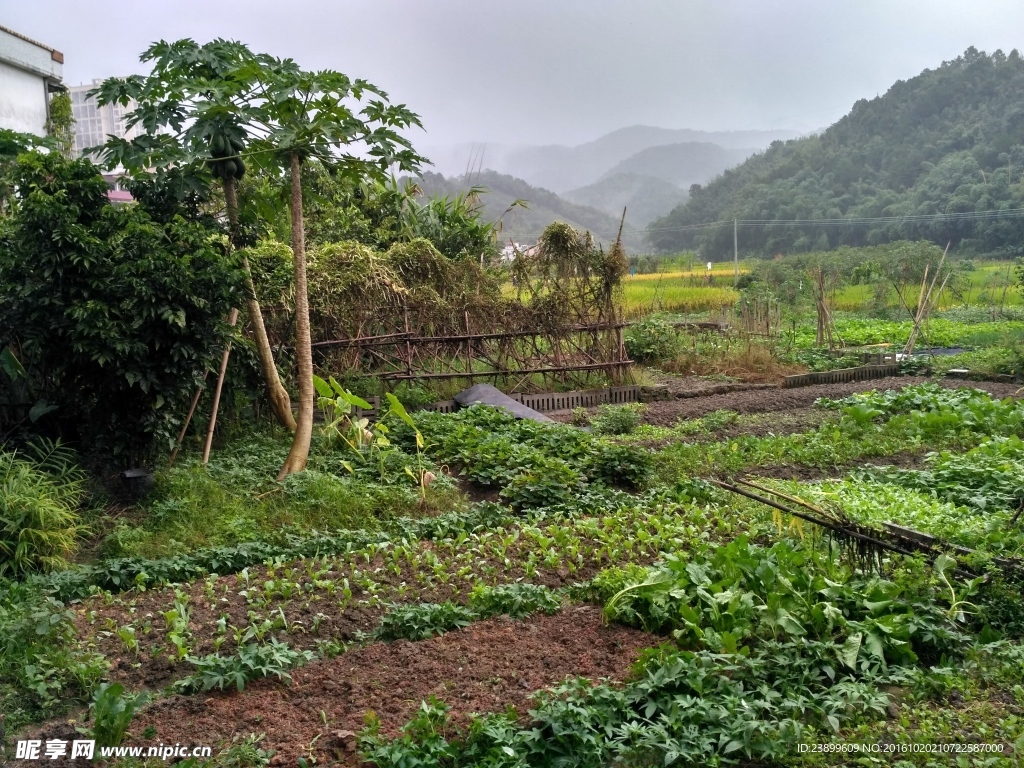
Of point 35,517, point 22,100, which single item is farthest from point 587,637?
point 22,100

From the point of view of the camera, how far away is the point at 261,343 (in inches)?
310

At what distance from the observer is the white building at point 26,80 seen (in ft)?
43.2

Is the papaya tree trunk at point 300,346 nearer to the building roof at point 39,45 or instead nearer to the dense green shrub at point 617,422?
the dense green shrub at point 617,422

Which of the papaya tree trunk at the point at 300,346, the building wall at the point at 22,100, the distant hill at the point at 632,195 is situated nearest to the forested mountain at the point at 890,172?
the distant hill at the point at 632,195

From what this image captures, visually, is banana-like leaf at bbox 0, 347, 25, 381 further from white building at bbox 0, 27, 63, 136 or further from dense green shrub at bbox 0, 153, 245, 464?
white building at bbox 0, 27, 63, 136

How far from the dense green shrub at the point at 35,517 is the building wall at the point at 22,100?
31.2 ft

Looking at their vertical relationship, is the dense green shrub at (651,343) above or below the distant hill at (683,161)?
below

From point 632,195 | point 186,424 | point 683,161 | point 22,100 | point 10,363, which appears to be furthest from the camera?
point 683,161

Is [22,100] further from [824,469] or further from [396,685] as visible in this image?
[396,685]

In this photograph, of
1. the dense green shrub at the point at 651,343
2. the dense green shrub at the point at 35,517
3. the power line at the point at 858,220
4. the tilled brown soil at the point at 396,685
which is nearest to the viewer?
the tilled brown soil at the point at 396,685

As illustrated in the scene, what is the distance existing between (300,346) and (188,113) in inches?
90.0

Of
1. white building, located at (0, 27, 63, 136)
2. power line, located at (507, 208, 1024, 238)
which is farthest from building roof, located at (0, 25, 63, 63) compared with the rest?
power line, located at (507, 208, 1024, 238)

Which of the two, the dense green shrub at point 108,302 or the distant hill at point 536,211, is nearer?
the dense green shrub at point 108,302

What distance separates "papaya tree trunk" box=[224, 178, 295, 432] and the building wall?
25.4 feet
